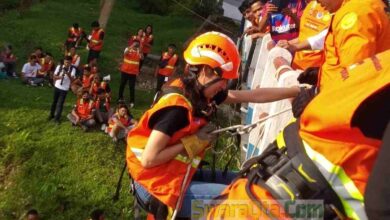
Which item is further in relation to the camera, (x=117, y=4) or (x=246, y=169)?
(x=117, y=4)

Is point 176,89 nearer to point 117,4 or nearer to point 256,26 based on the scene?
point 256,26

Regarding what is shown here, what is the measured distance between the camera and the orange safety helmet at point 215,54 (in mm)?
2727

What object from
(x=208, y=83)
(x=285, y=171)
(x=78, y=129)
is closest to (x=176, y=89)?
(x=208, y=83)

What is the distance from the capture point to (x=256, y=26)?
7098 millimetres

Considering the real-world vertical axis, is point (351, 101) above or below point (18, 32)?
above

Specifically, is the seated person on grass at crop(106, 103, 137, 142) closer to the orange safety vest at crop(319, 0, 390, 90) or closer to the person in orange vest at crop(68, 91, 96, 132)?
the person in orange vest at crop(68, 91, 96, 132)

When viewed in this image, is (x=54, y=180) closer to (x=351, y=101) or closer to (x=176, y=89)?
(x=176, y=89)

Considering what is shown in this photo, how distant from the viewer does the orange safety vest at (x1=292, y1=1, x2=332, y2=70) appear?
440cm

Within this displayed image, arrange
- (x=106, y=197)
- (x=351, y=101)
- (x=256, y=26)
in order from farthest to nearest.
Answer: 1. (x=106, y=197)
2. (x=256, y=26)
3. (x=351, y=101)

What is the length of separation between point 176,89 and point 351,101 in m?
1.23

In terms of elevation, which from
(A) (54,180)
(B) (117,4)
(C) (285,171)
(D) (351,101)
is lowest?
(A) (54,180)

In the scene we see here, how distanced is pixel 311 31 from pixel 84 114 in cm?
A: 799

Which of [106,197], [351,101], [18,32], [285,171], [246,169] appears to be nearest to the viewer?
[351,101]

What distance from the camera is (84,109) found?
1187cm
